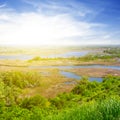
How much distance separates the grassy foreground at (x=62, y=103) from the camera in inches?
163

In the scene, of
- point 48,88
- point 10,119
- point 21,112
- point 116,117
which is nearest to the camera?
point 116,117

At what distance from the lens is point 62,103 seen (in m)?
15.7

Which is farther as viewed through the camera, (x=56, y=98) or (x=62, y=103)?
(x=56, y=98)

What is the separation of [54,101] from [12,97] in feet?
11.9

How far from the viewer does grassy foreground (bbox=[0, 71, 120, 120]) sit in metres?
4.15

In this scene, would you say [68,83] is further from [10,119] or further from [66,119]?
[66,119]

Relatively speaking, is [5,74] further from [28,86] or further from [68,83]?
[68,83]

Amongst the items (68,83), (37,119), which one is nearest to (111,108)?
(37,119)

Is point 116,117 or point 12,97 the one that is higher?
point 116,117

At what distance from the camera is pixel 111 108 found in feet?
13.4

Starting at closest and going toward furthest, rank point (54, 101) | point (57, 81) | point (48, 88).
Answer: point (54, 101) < point (48, 88) < point (57, 81)

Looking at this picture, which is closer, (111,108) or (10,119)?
(111,108)

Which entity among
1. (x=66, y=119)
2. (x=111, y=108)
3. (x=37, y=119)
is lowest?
(x=37, y=119)

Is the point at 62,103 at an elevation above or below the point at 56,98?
below
